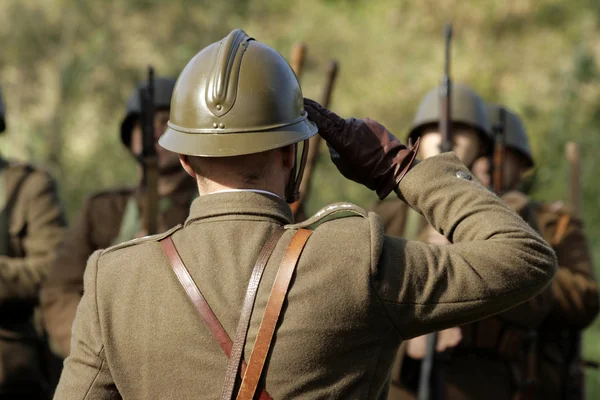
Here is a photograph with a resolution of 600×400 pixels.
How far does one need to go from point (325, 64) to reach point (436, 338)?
379 inches

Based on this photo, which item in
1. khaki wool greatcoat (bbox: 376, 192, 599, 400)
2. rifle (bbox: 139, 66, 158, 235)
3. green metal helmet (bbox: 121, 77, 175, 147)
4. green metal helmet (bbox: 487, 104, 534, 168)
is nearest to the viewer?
khaki wool greatcoat (bbox: 376, 192, 599, 400)

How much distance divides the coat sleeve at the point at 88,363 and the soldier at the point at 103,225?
2.67 metres

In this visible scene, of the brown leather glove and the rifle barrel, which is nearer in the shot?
the brown leather glove

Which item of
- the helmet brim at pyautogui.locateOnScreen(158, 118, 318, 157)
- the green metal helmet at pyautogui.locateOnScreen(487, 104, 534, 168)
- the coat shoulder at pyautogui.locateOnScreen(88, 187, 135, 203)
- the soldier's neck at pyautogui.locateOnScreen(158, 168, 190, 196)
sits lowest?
the coat shoulder at pyautogui.locateOnScreen(88, 187, 135, 203)

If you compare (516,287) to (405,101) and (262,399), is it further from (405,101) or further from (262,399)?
(405,101)

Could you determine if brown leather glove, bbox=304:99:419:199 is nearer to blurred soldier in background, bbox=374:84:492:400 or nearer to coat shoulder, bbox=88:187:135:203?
blurred soldier in background, bbox=374:84:492:400

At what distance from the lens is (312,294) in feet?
8.53

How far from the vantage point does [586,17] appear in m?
15.4

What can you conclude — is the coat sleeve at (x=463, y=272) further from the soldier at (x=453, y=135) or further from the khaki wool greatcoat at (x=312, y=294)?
the soldier at (x=453, y=135)

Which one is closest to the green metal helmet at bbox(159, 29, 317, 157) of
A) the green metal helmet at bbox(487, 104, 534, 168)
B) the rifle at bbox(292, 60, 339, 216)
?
the rifle at bbox(292, 60, 339, 216)

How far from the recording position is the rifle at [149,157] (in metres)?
5.40

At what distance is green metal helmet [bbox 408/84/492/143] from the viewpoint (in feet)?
19.1

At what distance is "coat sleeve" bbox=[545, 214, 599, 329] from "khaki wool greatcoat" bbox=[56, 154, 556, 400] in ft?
9.80

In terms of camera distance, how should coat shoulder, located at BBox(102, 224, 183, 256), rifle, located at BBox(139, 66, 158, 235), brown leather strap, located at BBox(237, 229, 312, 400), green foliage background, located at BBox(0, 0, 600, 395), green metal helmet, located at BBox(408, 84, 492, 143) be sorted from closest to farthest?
1. brown leather strap, located at BBox(237, 229, 312, 400)
2. coat shoulder, located at BBox(102, 224, 183, 256)
3. rifle, located at BBox(139, 66, 158, 235)
4. green metal helmet, located at BBox(408, 84, 492, 143)
5. green foliage background, located at BBox(0, 0, 600, 395)
